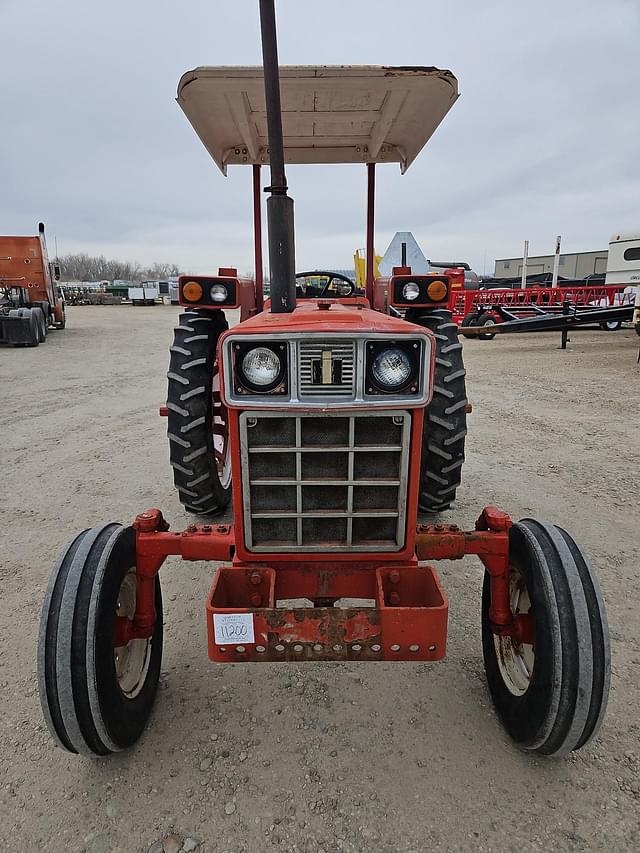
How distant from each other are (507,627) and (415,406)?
91 centimetres

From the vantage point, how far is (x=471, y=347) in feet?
43.5

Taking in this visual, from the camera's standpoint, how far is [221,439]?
3977mm

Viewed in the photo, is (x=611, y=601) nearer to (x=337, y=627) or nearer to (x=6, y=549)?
(x=337, y=627)

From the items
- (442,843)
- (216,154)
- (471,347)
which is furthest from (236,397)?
(471,347)

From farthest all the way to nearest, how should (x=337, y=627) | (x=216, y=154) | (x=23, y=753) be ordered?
(x=216, y=154) < (x=23, y=753) < (x=337, y=627)

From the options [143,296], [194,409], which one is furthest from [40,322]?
[143,296]

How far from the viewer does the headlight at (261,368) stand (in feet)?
5.64

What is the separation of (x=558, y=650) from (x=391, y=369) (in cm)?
100

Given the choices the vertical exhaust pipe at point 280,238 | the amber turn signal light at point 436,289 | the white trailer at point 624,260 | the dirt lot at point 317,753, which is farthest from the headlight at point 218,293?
the white trailer at point 624,260

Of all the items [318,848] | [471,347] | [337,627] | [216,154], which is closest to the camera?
[318,848]

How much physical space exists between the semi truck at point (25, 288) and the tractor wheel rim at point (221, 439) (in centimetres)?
1134

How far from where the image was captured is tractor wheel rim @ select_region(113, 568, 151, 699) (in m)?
2.00

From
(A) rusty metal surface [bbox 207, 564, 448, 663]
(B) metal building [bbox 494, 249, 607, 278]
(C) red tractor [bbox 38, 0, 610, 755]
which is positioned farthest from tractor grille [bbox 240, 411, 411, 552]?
(B) metal building [bbox 494, 249, 607, 278]

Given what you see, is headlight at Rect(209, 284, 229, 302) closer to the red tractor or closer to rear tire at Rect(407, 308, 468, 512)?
the red tractor
